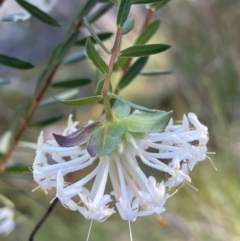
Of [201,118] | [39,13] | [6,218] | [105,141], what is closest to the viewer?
[105,141]

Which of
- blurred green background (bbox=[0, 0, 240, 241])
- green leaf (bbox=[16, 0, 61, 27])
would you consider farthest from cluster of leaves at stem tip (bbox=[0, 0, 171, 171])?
blurred green background (bbox=[0, 0, 240, 241])

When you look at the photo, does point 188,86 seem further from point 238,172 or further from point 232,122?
point 238,172

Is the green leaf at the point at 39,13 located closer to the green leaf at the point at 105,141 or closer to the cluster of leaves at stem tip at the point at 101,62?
the cluster of leaves at stem tip at the point at 101,62

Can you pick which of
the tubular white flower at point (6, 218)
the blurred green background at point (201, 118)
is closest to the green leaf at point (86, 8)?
the tubular white flower at point (6, 218)

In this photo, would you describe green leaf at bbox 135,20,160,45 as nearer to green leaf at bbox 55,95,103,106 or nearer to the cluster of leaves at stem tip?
the cluster of leaves at stem tip

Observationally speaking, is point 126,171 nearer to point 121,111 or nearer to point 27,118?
point 121,111

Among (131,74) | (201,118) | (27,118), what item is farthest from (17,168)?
(201,118)
